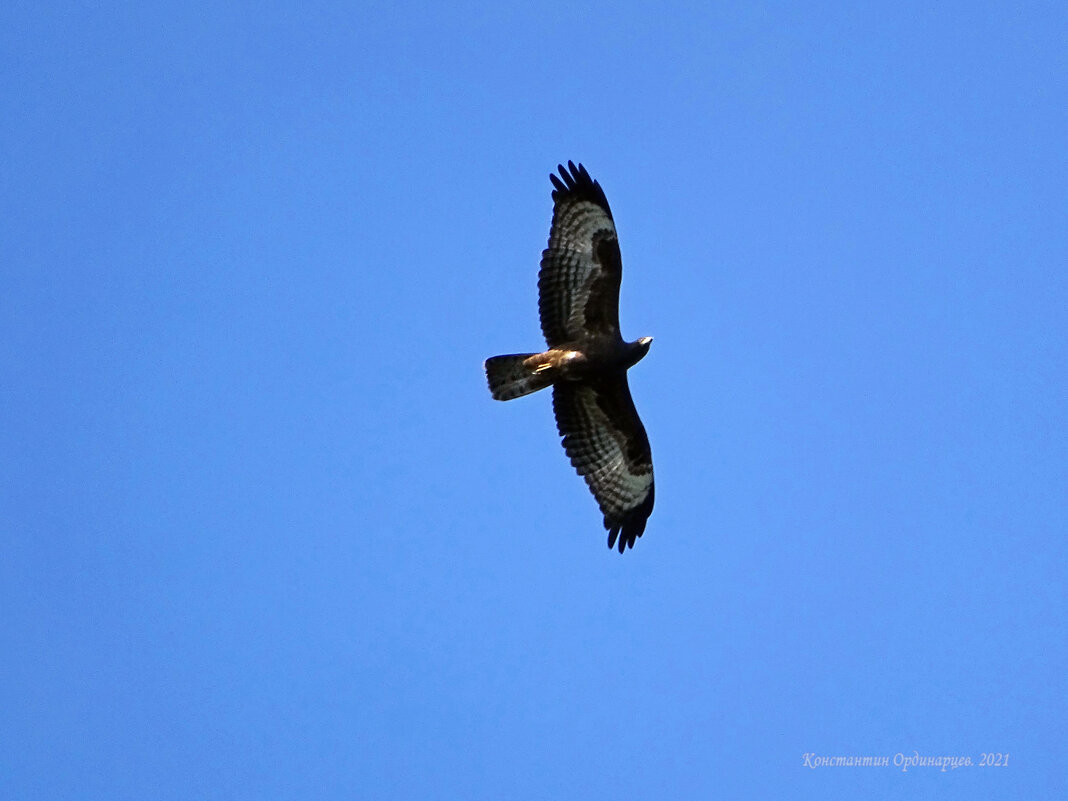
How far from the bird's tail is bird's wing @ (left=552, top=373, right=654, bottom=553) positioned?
1.34ft

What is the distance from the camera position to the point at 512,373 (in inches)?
543

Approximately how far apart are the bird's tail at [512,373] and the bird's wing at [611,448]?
0.41m

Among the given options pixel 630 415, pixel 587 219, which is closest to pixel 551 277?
pixel 587 219

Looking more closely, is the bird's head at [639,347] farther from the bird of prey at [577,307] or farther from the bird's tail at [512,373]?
the bird's tail at [512,373]

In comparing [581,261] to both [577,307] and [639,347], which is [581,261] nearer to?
[577,307]

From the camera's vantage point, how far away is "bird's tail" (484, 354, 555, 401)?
13.8 metres

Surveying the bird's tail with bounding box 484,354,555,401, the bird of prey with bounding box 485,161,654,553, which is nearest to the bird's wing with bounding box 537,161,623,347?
the bird of prey with bounding box 485,161,654,553

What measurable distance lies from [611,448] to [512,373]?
4.44 feet

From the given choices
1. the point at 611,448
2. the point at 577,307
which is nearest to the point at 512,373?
the point at 577,307

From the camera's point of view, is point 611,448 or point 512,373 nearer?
point 512,373

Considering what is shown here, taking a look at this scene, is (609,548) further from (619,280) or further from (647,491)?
(619,280)

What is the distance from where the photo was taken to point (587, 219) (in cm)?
1370

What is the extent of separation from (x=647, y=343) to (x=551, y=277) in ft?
3.39

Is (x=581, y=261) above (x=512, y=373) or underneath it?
above
